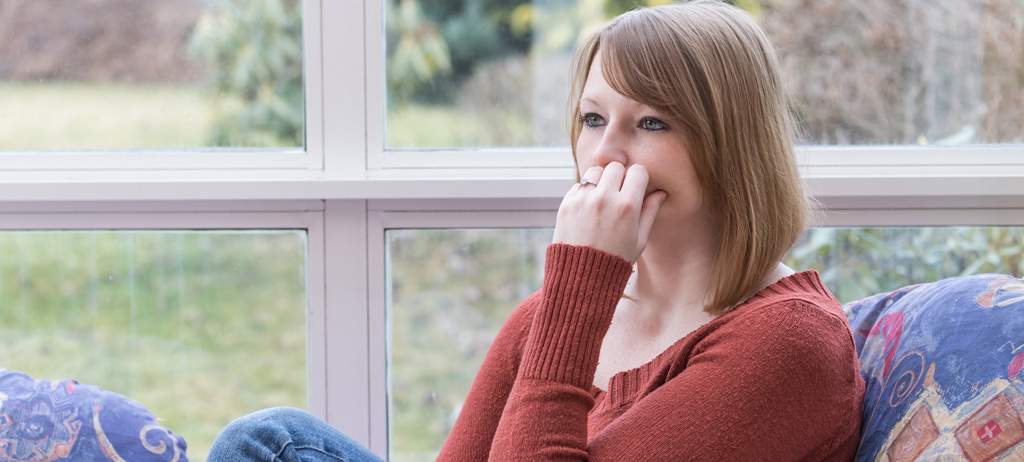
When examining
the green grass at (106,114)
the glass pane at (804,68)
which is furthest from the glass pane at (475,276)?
the green grass at (106,114)

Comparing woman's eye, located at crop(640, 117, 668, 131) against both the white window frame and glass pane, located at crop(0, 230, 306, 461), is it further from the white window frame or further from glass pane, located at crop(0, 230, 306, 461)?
glass pane, located at crop(0, 230, 306, 461)

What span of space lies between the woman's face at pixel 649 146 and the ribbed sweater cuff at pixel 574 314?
0.33 ft

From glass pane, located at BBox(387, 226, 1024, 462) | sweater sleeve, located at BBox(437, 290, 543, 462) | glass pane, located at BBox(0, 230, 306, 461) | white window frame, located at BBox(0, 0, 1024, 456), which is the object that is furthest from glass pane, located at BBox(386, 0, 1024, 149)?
sweater sleeve, located at BBox(437, 290, 543, 462)

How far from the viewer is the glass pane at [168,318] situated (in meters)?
1.93

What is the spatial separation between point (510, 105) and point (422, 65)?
18cm

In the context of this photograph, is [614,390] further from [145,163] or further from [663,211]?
[145,163]

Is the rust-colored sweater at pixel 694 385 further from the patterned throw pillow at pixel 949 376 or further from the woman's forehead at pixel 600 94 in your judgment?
the woman's forehead at pixel 600 94

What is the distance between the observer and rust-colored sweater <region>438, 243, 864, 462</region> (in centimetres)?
112

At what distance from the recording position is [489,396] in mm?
1420

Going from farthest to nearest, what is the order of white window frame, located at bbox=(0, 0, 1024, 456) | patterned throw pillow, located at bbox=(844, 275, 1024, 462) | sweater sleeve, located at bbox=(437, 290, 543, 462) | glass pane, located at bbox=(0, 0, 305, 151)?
glass pane, located at bbox=(0, 0, 305, 151), white window frame, located at bbox=(0, 0, 1024, 456), sweater sleeve, located at bbox=(437, 290, 543, 462), patterned throw pillow, located at bbox=(844, 275, 1024, 462)

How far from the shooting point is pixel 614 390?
50.8 inches

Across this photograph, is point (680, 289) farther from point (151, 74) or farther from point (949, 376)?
point (151, 74)

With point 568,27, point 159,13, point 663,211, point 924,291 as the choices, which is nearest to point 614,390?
point 663,211

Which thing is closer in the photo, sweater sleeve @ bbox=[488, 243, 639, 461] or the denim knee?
sweater sleeve @ bbox=[488, 243, 639, 461]
